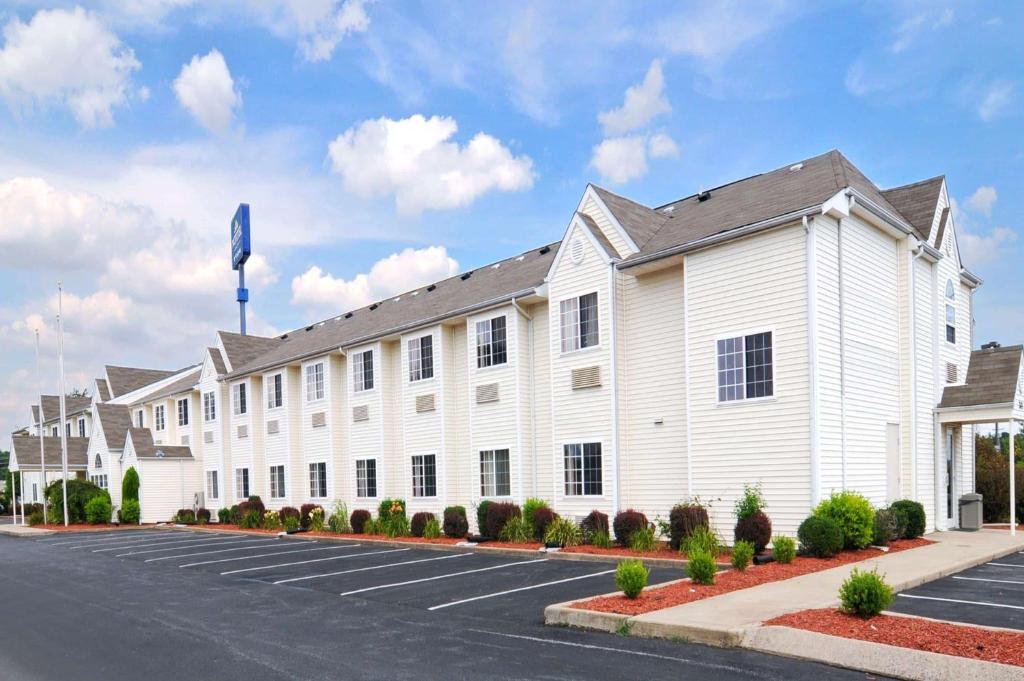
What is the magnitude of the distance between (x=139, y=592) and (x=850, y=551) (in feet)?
44.8

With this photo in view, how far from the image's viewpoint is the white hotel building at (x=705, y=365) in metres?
16.6

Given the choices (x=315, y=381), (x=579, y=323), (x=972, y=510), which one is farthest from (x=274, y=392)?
(x=972, y=510)

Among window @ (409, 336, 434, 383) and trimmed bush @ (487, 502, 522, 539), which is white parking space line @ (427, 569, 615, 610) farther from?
window @ (409, 336, 434, 383)

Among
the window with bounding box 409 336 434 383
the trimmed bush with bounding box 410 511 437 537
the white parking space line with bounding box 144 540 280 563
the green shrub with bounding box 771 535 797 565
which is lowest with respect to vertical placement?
the white parking space line with bounding box 144 540 280 563

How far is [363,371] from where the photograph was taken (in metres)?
29.3

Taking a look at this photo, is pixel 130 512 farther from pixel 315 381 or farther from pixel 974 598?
pixel 974 598

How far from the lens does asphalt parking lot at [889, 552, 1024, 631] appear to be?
32.0 ft

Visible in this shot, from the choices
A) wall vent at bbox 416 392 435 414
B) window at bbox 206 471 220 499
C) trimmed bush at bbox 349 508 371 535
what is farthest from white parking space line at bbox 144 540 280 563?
window at bbox 206 471 220 499

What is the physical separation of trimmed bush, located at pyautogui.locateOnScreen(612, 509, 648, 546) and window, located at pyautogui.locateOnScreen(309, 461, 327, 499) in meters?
16.1

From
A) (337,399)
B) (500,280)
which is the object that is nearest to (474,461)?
(500,280)

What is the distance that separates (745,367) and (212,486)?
102 ft

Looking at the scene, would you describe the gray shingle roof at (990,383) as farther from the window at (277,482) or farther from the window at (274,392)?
the window at (277,482)

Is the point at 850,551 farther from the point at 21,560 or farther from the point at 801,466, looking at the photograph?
the point at 21,560

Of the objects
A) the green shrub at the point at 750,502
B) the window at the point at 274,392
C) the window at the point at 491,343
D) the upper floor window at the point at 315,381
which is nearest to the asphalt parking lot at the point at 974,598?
the green shrub at the point at 750,502
